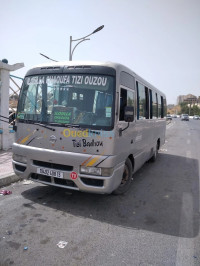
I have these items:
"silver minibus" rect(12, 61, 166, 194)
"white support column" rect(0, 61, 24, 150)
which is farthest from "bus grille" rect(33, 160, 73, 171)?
"white support column" rect(0, 61, 24, 150)

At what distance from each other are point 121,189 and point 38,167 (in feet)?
6.27

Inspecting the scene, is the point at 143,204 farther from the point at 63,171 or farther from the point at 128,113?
the point at 128,113

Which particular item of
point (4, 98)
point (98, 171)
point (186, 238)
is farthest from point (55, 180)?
point (4, 98)

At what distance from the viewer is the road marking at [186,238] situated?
2924 millimetres

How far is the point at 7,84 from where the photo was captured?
9.15 m

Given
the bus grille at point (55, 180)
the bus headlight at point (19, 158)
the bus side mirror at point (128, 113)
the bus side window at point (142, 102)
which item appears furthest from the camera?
the bus side window at point (142, 102)

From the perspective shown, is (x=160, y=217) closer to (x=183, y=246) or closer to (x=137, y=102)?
(x=183, y=246)

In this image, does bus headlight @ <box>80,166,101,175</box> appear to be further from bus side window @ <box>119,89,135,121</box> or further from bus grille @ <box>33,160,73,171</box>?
bus side window @ <box>119,89,135,121</box>

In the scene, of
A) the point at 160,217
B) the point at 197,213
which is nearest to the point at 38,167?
the point at 160,217

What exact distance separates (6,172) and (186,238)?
4637mm

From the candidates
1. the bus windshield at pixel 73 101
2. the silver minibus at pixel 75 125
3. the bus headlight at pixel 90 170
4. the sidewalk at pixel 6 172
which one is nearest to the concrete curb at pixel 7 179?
the sidewalk at pixel 6 172

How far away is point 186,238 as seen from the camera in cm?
343

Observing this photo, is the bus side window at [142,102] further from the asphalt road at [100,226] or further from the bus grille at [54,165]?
the bus grille at [54,165]

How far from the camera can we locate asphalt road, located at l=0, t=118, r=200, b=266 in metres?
2.89
